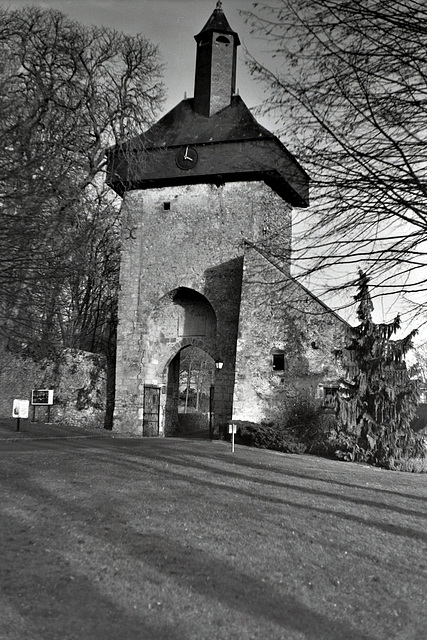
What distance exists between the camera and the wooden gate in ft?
73.7

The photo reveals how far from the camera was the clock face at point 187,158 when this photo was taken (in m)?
23.0

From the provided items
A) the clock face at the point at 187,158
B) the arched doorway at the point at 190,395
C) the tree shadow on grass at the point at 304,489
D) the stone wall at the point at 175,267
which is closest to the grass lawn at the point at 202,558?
the tree shadow on grass at the point at 304,489

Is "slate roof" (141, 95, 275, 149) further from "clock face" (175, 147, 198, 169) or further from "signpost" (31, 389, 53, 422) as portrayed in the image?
"signpost" (31, 389, 53, 422)

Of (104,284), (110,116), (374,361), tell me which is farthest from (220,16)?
(374,361)

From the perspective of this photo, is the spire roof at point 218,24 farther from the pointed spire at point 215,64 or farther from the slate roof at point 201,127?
the slate roof at point 201,127

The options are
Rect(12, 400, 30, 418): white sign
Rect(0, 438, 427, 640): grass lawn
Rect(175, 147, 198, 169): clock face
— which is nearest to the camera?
Rect(0, 438, 427, 640): grass lawn

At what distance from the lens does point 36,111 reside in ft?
31.4

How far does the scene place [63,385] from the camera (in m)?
22.9

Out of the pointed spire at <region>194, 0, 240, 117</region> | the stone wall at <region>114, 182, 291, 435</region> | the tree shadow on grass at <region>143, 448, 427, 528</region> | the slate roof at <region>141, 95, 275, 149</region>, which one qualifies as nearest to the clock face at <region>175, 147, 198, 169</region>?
the slate roof at <region>141, 95, 275, 149</region>

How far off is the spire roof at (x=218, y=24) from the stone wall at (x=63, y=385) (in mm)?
14056

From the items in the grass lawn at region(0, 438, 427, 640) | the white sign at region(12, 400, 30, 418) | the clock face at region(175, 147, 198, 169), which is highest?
the clock face at region(175, 147, 198, 169)

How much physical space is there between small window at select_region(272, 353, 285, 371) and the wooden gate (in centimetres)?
550

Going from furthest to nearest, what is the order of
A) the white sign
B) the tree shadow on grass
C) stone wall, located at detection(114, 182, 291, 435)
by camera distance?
stone wall, located at detection(114, 182, 291, 435)
the white sign
the tree shadow on grass

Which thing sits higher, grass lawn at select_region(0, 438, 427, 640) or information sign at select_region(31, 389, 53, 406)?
information sign at select_region(31, 389, 53, 406)
